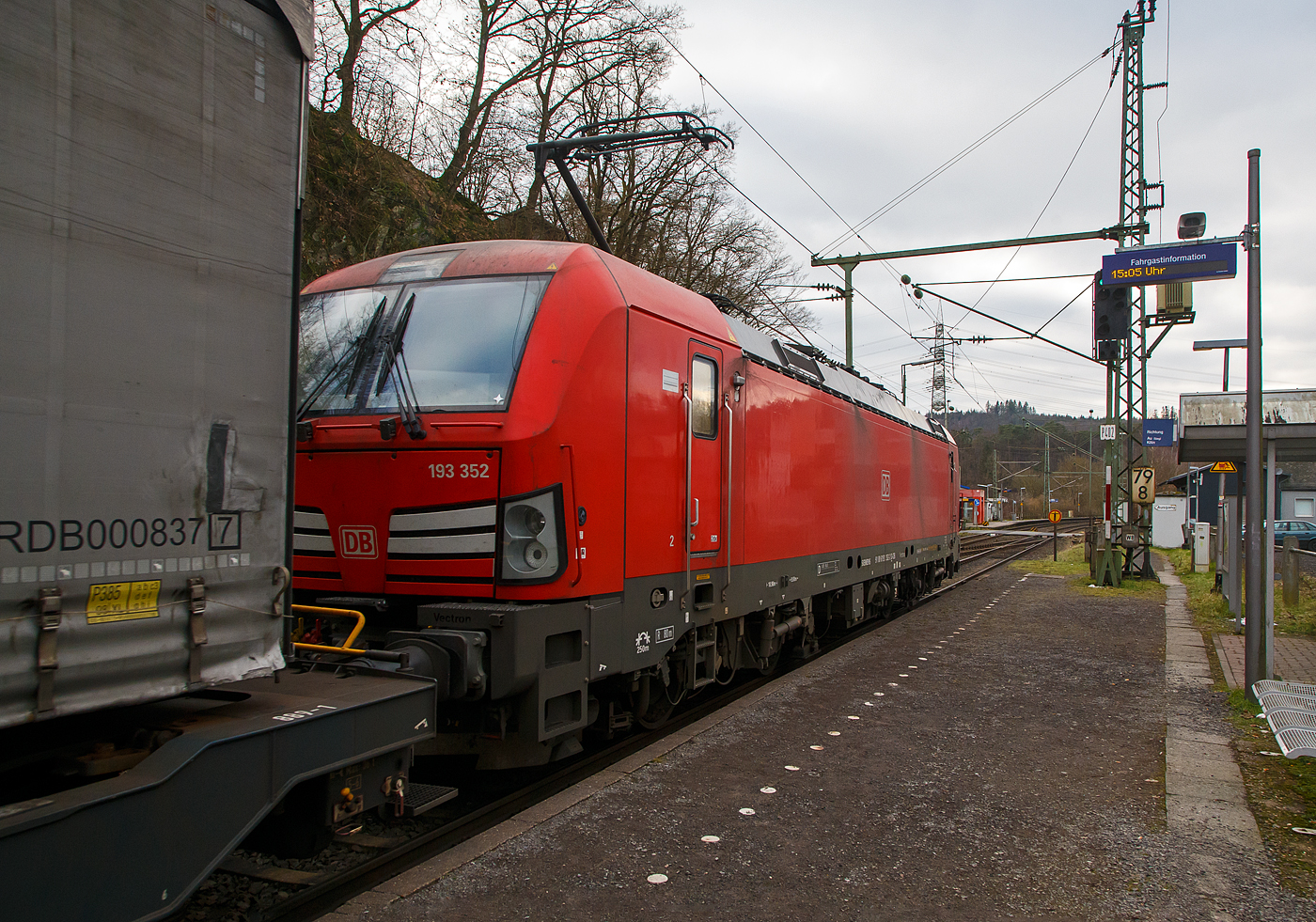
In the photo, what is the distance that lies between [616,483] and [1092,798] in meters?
3.51

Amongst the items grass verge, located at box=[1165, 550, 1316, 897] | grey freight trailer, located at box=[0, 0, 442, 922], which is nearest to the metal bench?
grass verge, located at box=[1165, 550, 1316, 897]

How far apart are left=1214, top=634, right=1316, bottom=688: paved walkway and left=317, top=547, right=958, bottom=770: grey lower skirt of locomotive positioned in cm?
569

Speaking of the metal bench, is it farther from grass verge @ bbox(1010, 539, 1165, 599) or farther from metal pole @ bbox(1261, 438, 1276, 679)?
grass verge @ bbox(1010, 539, 1165, 599)

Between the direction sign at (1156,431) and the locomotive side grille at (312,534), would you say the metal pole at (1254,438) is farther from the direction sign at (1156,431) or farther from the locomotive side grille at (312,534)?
the direction sign at (1156,431)

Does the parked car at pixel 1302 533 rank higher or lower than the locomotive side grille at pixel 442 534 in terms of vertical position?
lower

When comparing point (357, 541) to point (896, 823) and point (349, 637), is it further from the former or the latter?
point (896, 823)

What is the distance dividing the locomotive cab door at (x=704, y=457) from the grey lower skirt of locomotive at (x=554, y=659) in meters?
0.28

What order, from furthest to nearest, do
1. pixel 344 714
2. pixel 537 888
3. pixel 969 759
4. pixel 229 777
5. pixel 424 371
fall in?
1. pixel 969 759
2. pixel 424 371
3. pixel 537 888
4. pixel 344 714
5. pixel 229 777

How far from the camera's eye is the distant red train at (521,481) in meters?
4.64

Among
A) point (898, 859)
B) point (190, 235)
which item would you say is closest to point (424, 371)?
point (190, 235)

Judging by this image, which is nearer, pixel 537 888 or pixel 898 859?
pixel 537 888

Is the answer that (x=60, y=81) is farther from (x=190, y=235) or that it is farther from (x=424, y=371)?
(x=424, y=371)

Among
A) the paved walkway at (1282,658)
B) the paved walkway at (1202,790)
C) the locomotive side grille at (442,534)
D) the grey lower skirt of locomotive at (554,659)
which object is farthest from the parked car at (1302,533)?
the locomotive side grille at (442,534)

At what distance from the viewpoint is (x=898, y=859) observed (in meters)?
4.43
